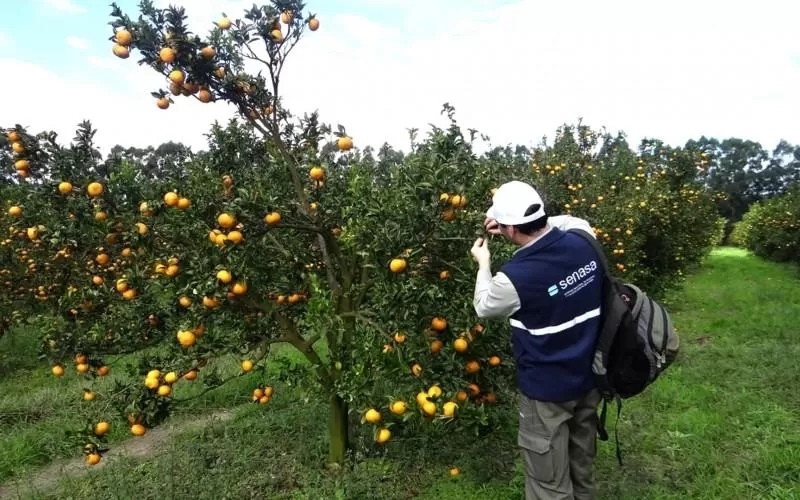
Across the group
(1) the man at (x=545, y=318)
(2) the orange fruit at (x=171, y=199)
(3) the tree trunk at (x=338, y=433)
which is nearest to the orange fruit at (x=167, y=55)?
(2) the orange fruit at (x=171, y=199)

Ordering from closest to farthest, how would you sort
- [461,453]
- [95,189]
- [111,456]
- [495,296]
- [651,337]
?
[495,296], [651,337], [95,189], [461,453], [111,456]

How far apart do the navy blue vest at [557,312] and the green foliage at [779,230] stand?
14486 millimetres

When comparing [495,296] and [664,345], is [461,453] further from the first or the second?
[495,296]

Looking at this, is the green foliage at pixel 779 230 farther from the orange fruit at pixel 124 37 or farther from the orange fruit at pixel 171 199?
the orange fruit at pixel 124 37

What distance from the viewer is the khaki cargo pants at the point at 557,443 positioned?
2.53 meters

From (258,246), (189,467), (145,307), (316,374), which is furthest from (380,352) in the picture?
(189,467)

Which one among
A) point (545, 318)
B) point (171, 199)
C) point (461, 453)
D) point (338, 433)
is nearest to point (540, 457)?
point (545, 318)

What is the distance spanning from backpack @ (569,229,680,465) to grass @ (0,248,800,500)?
1236mm

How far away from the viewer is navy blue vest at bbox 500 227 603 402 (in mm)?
2346

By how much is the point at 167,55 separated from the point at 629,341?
2.58 metres

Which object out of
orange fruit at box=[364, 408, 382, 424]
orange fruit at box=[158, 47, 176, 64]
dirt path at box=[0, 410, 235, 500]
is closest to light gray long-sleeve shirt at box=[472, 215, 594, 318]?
orange fruit at box=[364, 408, 382, 424]

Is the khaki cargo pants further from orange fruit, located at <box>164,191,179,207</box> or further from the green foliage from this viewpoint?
the green foliage

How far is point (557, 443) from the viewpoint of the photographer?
8.35 feet

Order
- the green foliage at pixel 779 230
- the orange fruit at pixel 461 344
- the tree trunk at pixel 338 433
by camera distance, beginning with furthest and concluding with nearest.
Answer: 1. the green foliage at pixel 779 230
2. the tree trunk at pixel 338 433
3. the orange fruit at pixel 461 344
